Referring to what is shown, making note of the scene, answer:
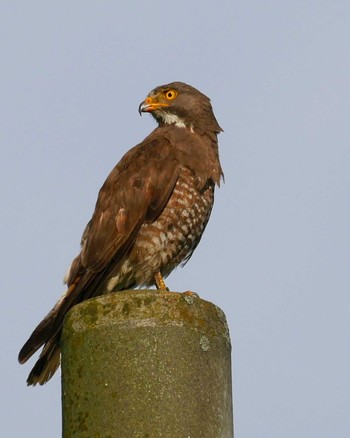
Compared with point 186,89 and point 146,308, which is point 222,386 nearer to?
point 146,308

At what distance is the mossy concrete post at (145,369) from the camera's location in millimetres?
3459

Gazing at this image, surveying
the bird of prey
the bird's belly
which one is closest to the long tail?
the bird of prey

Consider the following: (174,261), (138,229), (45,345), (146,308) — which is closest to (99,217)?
(138,229)

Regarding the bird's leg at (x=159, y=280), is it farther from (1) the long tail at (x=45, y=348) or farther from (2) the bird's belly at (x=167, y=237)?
Answer: (1) the long tail at (x=45, y=348)

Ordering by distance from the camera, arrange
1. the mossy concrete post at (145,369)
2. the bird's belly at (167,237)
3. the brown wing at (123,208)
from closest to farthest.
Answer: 1. the mossy concrete post at (145,369)
2. the brown wing at (123,208)
3. the bird's belly at (167,237)

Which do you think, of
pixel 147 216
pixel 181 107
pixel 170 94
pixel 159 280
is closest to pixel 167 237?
pixel 147 216

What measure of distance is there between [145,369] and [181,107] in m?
4.16

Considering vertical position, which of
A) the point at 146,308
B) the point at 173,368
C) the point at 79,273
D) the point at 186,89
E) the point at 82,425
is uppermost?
the point at 186,89

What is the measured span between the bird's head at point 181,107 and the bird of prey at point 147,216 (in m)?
0.31

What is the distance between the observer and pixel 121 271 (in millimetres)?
6297

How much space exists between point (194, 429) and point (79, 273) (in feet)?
8.43

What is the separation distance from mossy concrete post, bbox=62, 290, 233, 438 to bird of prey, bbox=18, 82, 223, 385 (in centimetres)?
199

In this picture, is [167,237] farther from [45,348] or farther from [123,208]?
[45,348]

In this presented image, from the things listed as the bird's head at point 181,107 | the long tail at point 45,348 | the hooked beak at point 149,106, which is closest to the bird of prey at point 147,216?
the bird's head at point 181,107
